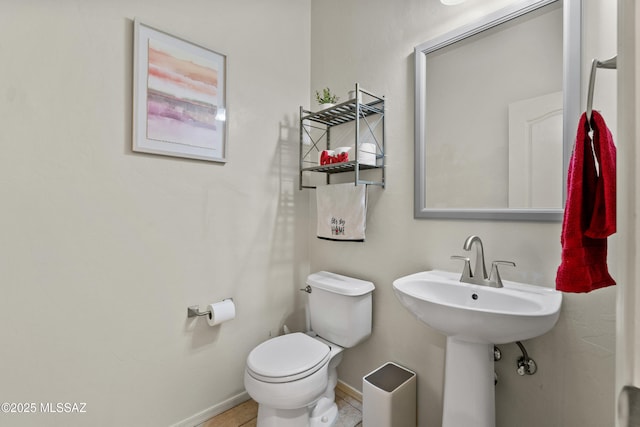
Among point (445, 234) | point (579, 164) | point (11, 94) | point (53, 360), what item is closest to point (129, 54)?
point (11, 94)

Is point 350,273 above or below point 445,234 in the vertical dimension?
below

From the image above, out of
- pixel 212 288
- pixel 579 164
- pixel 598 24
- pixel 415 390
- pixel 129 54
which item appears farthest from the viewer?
pixel 212 288

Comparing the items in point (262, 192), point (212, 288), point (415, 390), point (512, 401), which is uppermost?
point (262, 192)

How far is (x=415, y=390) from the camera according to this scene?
1.45 metres

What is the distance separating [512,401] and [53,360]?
1839mm

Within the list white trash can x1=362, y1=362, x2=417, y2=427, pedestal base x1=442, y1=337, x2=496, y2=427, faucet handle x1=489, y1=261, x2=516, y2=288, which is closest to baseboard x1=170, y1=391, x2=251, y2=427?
white trash can x1=362, y1=362, x2=417, y2=427

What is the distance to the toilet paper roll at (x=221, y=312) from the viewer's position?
1.51 meters

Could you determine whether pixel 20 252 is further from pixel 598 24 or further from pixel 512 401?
pixel 598 24

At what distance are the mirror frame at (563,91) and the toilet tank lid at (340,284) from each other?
1.56ft

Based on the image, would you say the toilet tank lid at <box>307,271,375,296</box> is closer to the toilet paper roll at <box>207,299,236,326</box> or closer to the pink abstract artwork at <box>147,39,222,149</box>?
the toilet paper roll at <box>207,299,236,326</box>

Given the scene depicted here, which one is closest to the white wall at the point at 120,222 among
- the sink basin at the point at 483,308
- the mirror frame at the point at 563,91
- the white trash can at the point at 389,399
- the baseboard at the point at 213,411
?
the baseboard at the point at 213,411

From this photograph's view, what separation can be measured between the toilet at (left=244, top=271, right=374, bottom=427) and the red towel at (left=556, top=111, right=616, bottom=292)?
2.99 feet

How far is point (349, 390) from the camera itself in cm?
178

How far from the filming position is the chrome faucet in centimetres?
114
